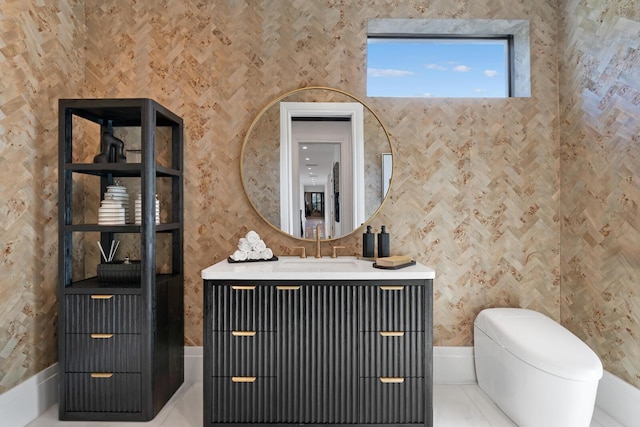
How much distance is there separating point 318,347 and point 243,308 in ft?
1.42

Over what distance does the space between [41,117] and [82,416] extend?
1.71m

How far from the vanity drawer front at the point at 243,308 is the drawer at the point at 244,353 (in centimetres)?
4

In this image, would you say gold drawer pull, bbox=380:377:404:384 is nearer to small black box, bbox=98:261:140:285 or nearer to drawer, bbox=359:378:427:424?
drawer, bbox=359:378:427:424

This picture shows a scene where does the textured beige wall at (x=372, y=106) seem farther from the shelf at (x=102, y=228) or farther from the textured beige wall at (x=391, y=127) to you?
the shelf at (x=102, y=228)

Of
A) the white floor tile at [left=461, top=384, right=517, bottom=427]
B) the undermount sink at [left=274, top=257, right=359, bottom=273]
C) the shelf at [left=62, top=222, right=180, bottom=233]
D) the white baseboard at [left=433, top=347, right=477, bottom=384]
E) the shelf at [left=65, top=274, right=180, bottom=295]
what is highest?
the shelf at [left=62, top=222, right=180, bottom=233]

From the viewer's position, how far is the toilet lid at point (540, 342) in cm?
179

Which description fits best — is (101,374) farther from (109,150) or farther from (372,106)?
(372,106)

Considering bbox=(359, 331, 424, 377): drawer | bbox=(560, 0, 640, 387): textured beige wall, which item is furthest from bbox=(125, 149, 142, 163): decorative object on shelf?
bbox=(560, 0, 640, 387): textured beige wall

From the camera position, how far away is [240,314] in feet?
6.42

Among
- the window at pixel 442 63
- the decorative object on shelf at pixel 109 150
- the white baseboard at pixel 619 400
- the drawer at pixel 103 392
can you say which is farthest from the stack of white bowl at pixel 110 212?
the white baseboard at pixel 619 400

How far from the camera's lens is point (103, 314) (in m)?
2.11

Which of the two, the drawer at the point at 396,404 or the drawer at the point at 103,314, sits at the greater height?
the drawer at the point at 103,314

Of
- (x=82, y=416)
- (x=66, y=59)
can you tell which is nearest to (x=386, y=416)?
(x=82, y=416)

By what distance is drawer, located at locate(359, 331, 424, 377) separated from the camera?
6.43ft
